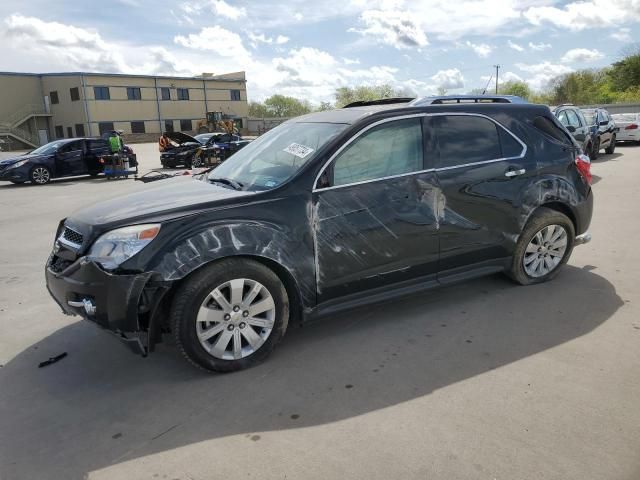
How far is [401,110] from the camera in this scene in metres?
4.09

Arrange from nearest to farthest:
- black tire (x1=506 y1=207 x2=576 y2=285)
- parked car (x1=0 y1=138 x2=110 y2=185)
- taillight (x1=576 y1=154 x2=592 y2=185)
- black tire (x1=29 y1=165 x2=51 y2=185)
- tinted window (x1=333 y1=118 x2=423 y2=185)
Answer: tinted window (x1=333 y1=118 x2=423 y2=185) → black tire (x1=506 y1=207 x2=576 y2=285) → taillight (x1=576 y1=154 x2=592 y2=185) → parked car (x1=0 y1=138 x2=110 y2=185) → black tire (x1=29 y1=165 x2=51 y2=185)

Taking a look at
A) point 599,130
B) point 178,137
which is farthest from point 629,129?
point 178,137

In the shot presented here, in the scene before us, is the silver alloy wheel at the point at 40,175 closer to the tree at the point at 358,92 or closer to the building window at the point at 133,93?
the building window at the point at 133,93

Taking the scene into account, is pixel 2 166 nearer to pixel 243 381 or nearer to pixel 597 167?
pixel 243 381

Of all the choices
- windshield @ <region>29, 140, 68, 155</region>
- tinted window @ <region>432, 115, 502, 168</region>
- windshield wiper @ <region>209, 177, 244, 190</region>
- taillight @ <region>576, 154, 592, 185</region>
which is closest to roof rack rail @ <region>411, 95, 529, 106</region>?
tinted window @ <region>432, 115, 502, 168</region>

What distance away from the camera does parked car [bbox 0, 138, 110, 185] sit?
1612cm

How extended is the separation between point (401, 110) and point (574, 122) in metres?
11.7

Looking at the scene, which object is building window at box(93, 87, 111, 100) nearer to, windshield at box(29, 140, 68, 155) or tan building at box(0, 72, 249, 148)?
tan building at box(0, 72, 249, 148)

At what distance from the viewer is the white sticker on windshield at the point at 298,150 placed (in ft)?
12.8

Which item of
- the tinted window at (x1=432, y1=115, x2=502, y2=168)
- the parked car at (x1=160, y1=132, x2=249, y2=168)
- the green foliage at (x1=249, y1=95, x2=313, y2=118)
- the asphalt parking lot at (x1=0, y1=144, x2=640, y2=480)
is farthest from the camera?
the green foliage at (x1=249, y1=95, x2=313, y2=118)

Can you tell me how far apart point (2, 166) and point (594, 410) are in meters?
17.8

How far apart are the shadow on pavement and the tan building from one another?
50908 mm

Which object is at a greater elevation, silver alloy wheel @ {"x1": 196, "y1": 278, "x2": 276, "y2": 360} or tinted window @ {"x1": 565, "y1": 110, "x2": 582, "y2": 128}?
tinted window @ {"x1": 565, "y1": 110, "x2": 582, "y2": 128}

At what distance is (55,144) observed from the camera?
57.2 ft
